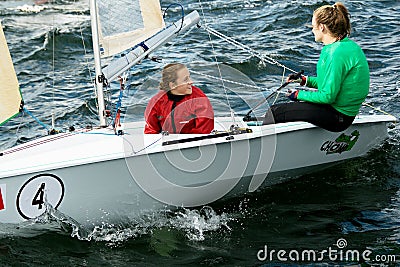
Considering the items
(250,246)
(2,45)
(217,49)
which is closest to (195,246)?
(250,246)

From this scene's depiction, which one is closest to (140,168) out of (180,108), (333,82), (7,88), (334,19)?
(180,108)

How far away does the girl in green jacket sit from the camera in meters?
4.81

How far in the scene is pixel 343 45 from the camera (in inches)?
190

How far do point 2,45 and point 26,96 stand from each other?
3.46m

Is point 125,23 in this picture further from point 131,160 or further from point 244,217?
point 244,217

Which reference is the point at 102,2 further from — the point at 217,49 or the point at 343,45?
the point at 217,49

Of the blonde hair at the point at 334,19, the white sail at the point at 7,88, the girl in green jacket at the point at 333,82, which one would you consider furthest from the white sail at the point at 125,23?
the blonde hair at the point at 334,19

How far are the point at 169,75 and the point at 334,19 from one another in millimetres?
1187

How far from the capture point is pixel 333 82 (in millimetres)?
4789

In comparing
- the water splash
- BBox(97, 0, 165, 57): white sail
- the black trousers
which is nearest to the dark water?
BBox(97, 0, 165, 57): white sail

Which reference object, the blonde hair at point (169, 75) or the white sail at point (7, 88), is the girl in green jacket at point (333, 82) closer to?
the blonde hair at point (169, 75)

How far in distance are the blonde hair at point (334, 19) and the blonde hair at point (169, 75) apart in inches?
39.6

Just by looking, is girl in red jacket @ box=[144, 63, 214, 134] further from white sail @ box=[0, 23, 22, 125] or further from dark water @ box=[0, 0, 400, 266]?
white sail @ box=[0, 23, 22, 125]

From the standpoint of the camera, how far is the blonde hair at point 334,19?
189 inches
